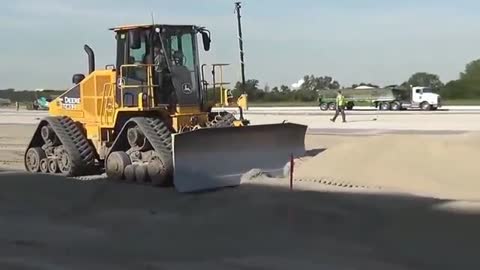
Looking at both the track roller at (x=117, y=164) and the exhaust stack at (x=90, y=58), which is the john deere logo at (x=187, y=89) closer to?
the track roller at (x=117, y=164)

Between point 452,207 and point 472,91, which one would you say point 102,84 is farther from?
point 472,91

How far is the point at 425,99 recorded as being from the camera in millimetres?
68688

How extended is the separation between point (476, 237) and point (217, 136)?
21.3 ft

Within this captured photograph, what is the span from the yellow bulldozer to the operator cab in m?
0.02

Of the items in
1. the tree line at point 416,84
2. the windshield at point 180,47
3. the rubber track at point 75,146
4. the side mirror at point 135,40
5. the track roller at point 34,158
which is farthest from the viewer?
the tree line at point 416,84

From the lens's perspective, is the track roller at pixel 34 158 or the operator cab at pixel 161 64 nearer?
the operator cab at pixel 161 64

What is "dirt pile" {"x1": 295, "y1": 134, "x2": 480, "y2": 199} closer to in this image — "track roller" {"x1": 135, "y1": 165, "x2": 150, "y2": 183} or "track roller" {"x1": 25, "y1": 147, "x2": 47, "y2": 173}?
"track roller" {"x1": 135, "y1": 165, "x2": 150, "y2": 183}

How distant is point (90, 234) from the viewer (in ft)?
38.0

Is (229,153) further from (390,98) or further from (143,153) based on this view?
(390,98)

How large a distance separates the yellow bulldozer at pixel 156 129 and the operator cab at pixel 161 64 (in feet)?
0.07

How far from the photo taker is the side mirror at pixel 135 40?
17.4 meters

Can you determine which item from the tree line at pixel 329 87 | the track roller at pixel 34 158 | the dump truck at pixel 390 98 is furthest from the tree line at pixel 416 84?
the track roller at pixel 34 158

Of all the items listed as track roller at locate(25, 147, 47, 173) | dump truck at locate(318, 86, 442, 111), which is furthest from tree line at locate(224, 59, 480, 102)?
track roller at locate(25, 147, 47, 173)

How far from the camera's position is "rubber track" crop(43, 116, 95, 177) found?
58.9 ft
